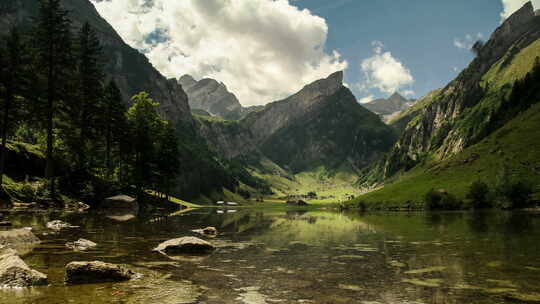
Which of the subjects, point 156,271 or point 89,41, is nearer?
point 156,271

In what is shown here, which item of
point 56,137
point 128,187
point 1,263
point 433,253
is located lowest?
point 433,253

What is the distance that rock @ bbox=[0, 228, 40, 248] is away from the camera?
20.7 meters

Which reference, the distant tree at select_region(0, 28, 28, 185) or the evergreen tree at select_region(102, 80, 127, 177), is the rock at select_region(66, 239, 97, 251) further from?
the evergreen tree at select_region(102, 80, 127, 177)

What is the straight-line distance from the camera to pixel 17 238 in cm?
2130

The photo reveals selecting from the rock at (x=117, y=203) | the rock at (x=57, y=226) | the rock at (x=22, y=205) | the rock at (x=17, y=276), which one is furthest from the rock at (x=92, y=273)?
the rock at (x=117, y=203)

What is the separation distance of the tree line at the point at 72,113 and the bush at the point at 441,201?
11542cm

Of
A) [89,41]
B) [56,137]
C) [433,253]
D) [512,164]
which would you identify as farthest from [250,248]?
[512,164]

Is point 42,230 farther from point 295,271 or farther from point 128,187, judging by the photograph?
point 128,187

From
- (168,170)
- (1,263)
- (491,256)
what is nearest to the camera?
(1,263)

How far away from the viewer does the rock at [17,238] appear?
2069cm

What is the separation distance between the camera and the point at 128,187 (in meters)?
71.9

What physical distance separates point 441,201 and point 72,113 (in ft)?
473

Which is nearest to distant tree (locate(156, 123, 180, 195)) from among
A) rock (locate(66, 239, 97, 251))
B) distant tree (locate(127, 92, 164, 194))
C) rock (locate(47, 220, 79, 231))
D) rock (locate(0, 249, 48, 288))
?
distant tree (locate(127, 92, 164, 194))

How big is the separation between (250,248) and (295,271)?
362 inches
